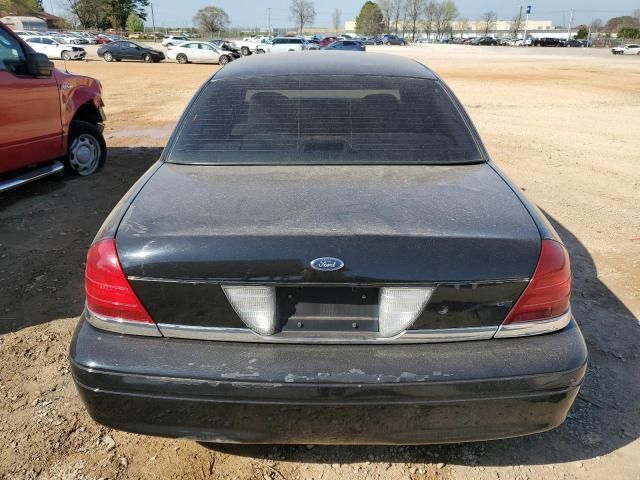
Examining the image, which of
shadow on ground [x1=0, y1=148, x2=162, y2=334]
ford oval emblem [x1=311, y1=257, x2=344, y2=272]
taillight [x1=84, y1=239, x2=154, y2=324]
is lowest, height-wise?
shadow on ground [x1=0, y1=148, x2=162, y2=334]

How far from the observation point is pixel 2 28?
18.8 ft

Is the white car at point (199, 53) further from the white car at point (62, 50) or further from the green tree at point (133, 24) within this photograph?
the green tree at point (133, 24)

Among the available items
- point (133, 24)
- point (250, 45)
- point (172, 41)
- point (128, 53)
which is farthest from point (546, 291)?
point (133, 24)

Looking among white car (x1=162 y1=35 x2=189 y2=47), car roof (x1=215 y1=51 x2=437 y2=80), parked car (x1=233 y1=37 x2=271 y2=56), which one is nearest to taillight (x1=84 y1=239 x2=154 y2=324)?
car roof (x1=215 y1=51 x2=437 y2=80)

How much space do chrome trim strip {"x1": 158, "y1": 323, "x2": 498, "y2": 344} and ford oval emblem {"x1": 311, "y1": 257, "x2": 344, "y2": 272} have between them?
260 millimetres

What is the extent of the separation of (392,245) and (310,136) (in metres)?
1.19

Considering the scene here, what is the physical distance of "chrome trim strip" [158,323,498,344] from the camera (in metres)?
2.06

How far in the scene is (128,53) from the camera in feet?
128

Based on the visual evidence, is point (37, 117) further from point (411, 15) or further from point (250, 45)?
point (411, 15)

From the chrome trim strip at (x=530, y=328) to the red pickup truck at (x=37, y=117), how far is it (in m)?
5.02

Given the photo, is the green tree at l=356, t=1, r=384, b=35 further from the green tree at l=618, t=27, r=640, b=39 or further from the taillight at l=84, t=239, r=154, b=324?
the taillight at l=84, t=239, r=154, b=324

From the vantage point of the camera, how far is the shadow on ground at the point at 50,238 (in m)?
3.94

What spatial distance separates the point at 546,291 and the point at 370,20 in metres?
135

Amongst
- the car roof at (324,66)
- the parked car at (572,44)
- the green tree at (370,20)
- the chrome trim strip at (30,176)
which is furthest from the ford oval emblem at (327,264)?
the green tree at (370,20)
